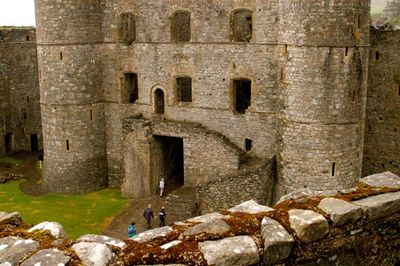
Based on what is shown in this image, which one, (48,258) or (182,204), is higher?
(48,258)

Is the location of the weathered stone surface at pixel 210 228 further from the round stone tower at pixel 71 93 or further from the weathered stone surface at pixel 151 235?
the round stone tower at pixel 71 93

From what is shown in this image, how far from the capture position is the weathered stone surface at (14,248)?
4676 millimetres

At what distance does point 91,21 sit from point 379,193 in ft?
64.4

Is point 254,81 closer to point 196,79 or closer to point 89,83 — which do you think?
point 196,79

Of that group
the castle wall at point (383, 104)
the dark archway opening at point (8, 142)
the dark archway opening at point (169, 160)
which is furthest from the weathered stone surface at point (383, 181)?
the dark archway opening at point (8, 142)

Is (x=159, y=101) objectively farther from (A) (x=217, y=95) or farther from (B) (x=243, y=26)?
(B) (x=243, y=26)

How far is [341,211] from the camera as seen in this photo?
5590mm

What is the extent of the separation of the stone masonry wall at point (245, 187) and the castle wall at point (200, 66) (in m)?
1.88

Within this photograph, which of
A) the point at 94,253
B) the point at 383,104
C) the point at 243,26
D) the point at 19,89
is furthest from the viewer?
Result: the point at 19,89

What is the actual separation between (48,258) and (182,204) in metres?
16.1

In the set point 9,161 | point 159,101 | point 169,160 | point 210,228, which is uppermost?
point 210,228

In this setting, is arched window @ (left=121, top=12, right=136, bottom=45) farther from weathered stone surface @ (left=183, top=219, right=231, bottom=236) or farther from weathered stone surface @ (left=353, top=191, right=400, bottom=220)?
weathered stone surface @ (left=183, top=219, right=231, bottom=236)

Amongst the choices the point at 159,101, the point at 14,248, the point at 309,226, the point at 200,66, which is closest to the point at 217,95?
the point at 200,66

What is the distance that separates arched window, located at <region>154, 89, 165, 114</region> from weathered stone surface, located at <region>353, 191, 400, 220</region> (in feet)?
60.0
